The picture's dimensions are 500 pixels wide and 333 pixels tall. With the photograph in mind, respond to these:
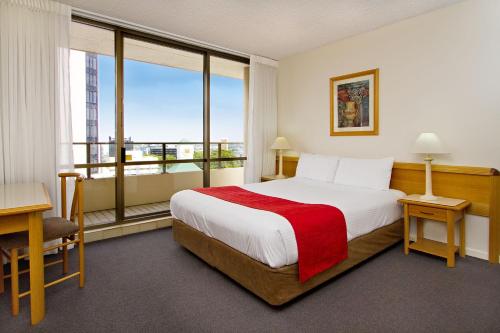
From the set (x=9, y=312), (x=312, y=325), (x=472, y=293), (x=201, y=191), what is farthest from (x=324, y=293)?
(x=9, y=312)

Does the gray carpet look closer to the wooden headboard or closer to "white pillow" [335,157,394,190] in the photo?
the wooden headboard

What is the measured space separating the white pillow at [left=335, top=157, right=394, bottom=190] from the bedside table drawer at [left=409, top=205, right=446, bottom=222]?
435 millimetres

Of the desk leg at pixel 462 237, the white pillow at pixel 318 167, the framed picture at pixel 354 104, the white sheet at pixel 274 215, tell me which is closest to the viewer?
the white sheet at pixel 274 215

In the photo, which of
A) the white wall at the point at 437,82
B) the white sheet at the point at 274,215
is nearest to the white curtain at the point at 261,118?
the white wall at the point at 437,82

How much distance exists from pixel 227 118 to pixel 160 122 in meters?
1.21

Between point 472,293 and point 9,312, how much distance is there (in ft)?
11.4

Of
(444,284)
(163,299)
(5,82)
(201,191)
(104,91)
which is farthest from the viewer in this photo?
(104,91)

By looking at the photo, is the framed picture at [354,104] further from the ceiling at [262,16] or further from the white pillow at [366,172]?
the ceiling at [262,16]

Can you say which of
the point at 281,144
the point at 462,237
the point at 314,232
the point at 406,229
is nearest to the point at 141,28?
the point at 281,144

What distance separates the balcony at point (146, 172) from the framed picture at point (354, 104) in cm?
176

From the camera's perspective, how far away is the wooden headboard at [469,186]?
284 centimetres

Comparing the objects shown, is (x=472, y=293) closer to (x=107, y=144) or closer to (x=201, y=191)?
(x=201, y=191)

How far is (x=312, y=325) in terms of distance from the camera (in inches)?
74.7

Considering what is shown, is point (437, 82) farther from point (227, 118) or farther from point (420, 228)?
point (227, 118)
